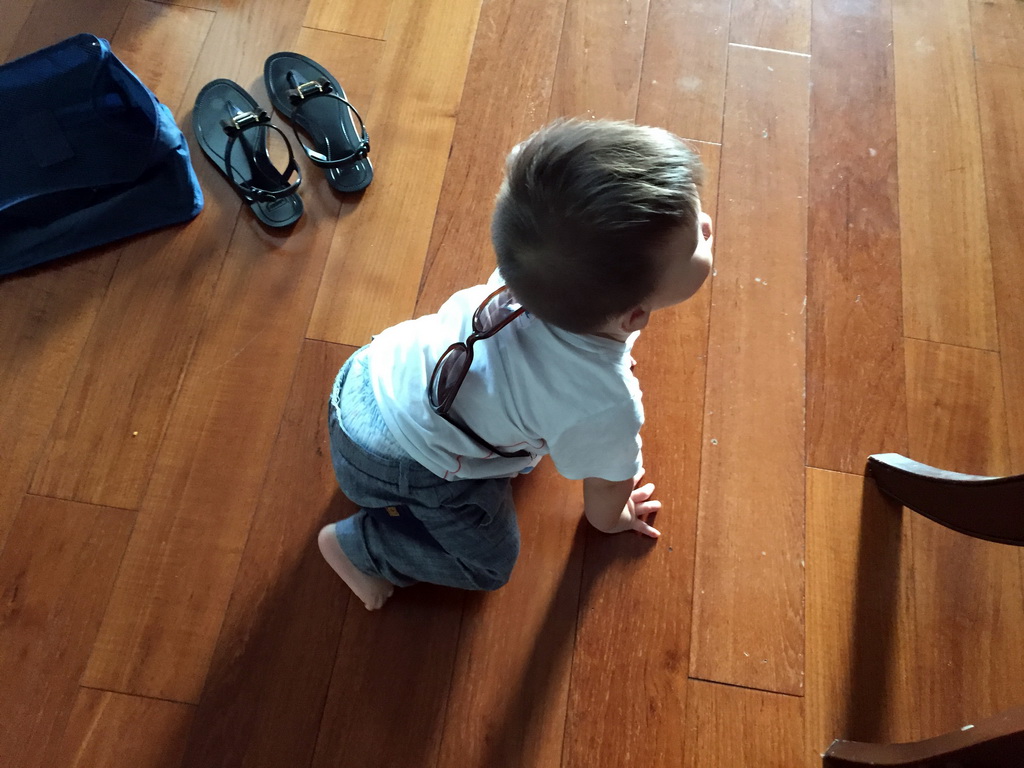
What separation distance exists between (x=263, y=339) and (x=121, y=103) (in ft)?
1.40

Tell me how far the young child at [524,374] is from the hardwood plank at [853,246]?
1.03ft

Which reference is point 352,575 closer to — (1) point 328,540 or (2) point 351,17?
(1) point 328,540

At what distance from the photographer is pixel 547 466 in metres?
1.00

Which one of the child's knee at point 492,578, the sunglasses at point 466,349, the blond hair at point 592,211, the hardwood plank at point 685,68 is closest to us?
the blond hair at point 592,211

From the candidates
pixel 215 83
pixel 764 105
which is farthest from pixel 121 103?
pixel 764 105

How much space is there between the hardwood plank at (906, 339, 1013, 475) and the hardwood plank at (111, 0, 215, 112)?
1.22 m

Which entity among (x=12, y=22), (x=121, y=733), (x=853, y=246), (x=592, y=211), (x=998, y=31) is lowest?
(x=121, y=733)

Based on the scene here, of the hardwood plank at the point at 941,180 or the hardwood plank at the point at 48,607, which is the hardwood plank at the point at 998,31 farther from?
the hardwood plank at the point at 48,607

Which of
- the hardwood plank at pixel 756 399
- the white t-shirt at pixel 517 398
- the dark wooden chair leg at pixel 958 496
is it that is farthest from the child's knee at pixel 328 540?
the dark wooden chair leg at pixel 958 496

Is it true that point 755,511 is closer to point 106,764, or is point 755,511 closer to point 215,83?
point 106,764

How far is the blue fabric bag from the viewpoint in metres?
1.07

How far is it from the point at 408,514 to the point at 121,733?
43 cm

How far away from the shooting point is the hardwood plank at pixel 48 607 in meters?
0.88

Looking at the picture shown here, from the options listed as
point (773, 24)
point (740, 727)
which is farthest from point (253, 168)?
point (740, 727)
